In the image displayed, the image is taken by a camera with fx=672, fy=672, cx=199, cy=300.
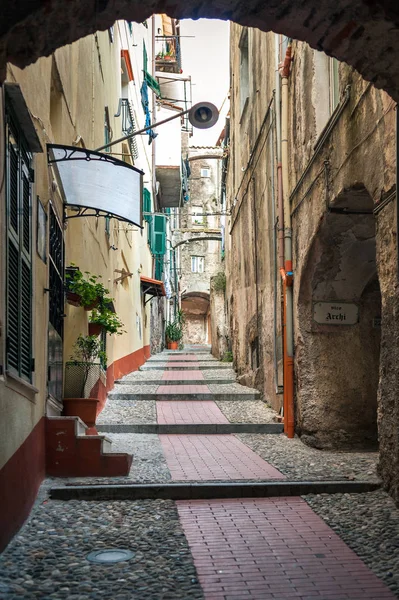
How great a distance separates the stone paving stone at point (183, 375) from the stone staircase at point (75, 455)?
27.4ft

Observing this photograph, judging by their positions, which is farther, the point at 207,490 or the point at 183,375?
the point at 183,375

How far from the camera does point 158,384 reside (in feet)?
46.8

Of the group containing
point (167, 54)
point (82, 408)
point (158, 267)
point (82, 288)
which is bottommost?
point (82, 408)

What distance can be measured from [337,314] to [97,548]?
505cm

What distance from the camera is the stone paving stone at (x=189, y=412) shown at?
Result: 32.3ft

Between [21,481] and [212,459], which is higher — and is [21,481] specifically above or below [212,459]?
above

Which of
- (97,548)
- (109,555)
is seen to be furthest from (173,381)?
(109,555)

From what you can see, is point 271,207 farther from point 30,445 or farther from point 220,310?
point 220,310

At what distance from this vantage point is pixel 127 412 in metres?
10.4

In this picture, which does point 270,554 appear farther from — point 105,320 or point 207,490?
point 105,320

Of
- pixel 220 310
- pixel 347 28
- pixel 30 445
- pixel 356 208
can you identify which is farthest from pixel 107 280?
pixel 220 310

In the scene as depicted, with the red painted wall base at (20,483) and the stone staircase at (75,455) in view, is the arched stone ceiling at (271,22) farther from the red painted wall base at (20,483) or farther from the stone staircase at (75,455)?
the stone staircase at (75,455)

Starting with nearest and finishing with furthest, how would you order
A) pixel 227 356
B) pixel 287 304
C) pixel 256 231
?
pixel 287 304 → pixel 256 231 → pixel 227 356

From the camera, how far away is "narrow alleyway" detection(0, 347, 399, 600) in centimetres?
376
